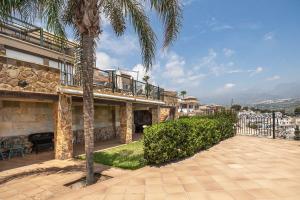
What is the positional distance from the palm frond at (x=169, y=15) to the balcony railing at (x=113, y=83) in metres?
4.77

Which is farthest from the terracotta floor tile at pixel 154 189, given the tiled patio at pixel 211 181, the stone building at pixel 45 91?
the stone building at pixel 45 91

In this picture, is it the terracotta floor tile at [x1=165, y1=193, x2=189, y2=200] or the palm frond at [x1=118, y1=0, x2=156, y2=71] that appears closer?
the terracotta floor tile at [x1=165, y1=193, x2=189, y2=200]

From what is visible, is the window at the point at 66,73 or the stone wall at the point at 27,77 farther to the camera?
the window at the point at 66,73

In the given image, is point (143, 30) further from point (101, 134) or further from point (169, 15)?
point (101, 134)

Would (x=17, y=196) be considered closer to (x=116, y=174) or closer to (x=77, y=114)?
(x=116, y=174)

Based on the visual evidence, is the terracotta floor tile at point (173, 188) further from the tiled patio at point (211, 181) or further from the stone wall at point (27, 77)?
the stone wall at point (27, 77)

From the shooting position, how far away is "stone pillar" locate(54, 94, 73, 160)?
31.3 feet

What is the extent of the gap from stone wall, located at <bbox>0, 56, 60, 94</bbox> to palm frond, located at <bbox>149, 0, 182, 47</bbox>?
4.53 meters

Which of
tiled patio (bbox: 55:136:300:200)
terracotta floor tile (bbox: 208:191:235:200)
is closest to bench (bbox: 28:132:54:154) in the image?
tiled patio (bbox: 55:136:300:200)

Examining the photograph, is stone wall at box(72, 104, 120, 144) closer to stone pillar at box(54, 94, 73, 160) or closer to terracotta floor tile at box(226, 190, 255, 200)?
stone pillar at box(54, 94, 73, 160)

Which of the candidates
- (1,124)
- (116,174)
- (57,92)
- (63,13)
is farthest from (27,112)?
(116,174)

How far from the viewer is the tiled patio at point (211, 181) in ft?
18.5

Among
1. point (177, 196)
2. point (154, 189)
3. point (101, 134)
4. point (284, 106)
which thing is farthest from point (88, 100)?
point (284, 106)

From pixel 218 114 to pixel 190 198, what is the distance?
35.2 ft
